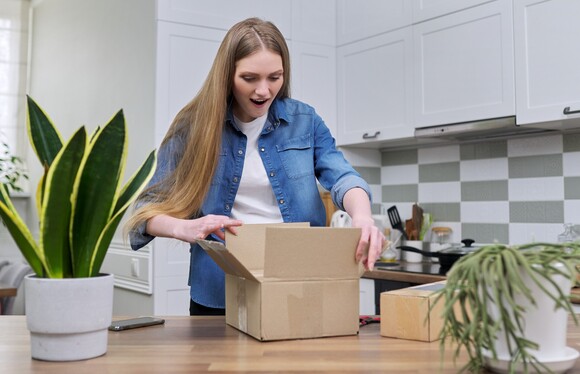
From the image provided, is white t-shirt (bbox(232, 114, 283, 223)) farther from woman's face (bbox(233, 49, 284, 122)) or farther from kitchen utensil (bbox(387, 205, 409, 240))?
kitchen utensil (bbox(387, 205, 409, 240))

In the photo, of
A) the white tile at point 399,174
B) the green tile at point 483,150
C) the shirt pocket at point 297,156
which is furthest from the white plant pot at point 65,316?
the white tile at point 399,174

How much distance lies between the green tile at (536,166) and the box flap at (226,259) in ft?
6.49

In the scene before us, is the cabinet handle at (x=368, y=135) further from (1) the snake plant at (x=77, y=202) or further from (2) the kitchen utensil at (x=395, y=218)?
(1) the snake plant at (x=77, y=202)

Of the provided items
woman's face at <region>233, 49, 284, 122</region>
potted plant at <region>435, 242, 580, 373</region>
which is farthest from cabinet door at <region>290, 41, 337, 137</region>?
potted plant at <region>435, 242, 580, 373</region>

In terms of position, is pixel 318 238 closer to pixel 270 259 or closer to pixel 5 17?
pixel 270 259

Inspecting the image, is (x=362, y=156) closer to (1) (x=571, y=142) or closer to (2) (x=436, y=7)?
(2) (x=436, y=7)

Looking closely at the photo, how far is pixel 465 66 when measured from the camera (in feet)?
9.18

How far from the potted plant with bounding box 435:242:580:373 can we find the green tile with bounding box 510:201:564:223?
2.00m

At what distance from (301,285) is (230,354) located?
197 millimetres

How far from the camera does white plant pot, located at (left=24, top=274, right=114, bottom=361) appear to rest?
0.98 metres

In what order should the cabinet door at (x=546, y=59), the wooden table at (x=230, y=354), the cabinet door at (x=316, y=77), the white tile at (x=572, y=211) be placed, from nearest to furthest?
1. the wooden table at (x=230, y=354)
2. the cabinet door at (x=546, y=59)
3. the white tile at (x=572, y=211)
4. the cabinet door at (x=316, y=77)

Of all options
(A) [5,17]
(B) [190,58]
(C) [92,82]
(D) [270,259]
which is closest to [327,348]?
(D) [270,259]

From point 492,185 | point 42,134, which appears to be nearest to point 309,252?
point 42,134

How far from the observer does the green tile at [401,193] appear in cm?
339
